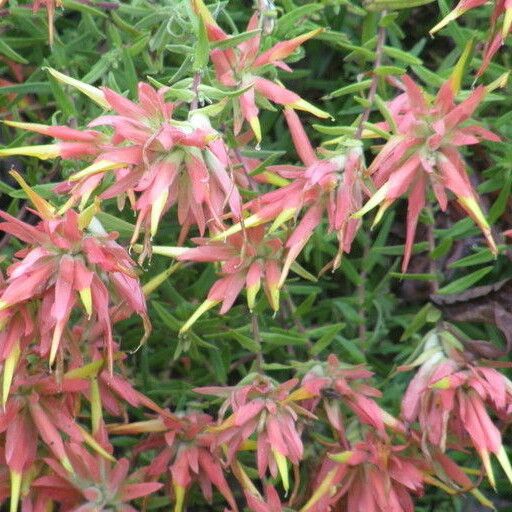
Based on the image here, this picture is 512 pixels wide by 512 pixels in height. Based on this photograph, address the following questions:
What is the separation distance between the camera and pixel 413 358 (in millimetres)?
1043

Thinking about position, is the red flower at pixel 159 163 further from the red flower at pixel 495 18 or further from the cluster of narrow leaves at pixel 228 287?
the red flower at pixel 495 18

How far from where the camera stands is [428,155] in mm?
849

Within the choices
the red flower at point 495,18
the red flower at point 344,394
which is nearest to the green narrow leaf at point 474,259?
the red flower at point 344,394

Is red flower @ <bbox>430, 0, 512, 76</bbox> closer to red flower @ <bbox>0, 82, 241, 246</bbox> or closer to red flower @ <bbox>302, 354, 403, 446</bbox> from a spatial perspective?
red flower @ <bbox>0, 82, 241, 246</bbox>

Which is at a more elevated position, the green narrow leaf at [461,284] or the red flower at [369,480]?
the green narrow leaf at [461,284]

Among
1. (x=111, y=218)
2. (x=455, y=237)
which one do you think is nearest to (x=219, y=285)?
(x=111, y=218)

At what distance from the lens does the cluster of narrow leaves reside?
32.5 inches

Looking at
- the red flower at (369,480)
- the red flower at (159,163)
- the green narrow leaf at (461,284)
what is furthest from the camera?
the green narrow leaf at (461,284)

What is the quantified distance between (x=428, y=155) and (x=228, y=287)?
21 cm

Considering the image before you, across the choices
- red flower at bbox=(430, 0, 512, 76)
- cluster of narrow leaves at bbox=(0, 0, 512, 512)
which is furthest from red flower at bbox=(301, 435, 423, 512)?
red flower at bbox=(430, 0, 512, 76)

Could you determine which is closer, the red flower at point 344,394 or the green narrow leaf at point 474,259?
the red flower at point 344,394

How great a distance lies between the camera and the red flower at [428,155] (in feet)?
2.74

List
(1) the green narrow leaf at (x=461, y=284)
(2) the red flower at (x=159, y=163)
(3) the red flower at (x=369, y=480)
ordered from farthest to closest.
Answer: (1) the green narrow leaf at (x=461, y=284) → (3) the red flower at (x=369, y=480) → (2) the red flower at (x=159, y=163)

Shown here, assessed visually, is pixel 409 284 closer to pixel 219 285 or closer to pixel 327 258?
pixel 327 258
